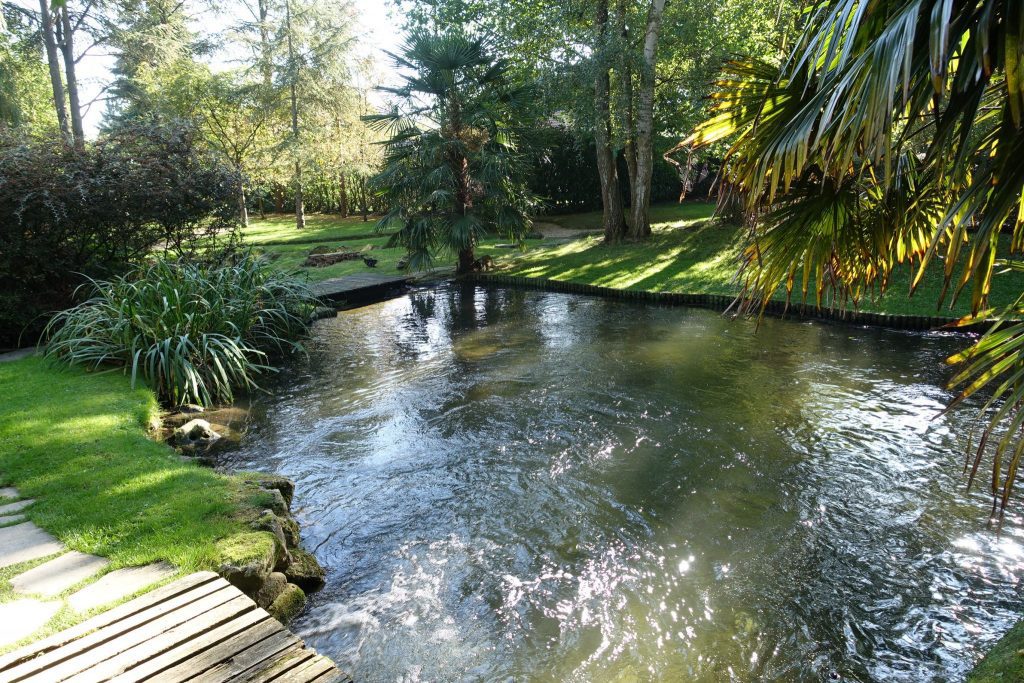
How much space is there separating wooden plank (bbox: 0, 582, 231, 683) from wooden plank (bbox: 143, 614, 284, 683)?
25 centimetres

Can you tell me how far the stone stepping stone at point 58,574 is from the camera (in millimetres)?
2604

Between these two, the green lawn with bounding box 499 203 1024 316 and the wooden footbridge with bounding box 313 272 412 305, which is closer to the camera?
the green lawn with bounding box 499 203 1024 316

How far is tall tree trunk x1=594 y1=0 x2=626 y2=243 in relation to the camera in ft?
36.3

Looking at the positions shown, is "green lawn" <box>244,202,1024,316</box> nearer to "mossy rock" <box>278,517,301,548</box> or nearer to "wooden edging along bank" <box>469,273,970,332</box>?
"wooden edging along bank" <box>469,273,970,332</box>

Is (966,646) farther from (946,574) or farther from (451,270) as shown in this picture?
(451,270)

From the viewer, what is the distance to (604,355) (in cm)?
717

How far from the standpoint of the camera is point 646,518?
149 inches

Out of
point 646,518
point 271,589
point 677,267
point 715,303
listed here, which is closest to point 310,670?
point 271,589

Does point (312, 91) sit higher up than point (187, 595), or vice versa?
point (312, 91)

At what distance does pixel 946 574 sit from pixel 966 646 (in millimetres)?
529

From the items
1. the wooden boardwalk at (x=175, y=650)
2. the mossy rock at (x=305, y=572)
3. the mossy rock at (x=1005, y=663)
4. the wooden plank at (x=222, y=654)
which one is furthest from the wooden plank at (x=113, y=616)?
the mossy rock at (x=1005, y=663)

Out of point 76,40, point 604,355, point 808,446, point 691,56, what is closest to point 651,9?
point 691,56

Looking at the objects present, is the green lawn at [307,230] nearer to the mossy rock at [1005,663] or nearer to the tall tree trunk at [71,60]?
the tall tree trunk at [71,60]

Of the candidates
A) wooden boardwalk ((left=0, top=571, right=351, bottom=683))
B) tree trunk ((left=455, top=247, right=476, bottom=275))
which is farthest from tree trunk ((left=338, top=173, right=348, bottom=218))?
wooden boardwalk ((left=0, top=571, right=351, bottom=683))
